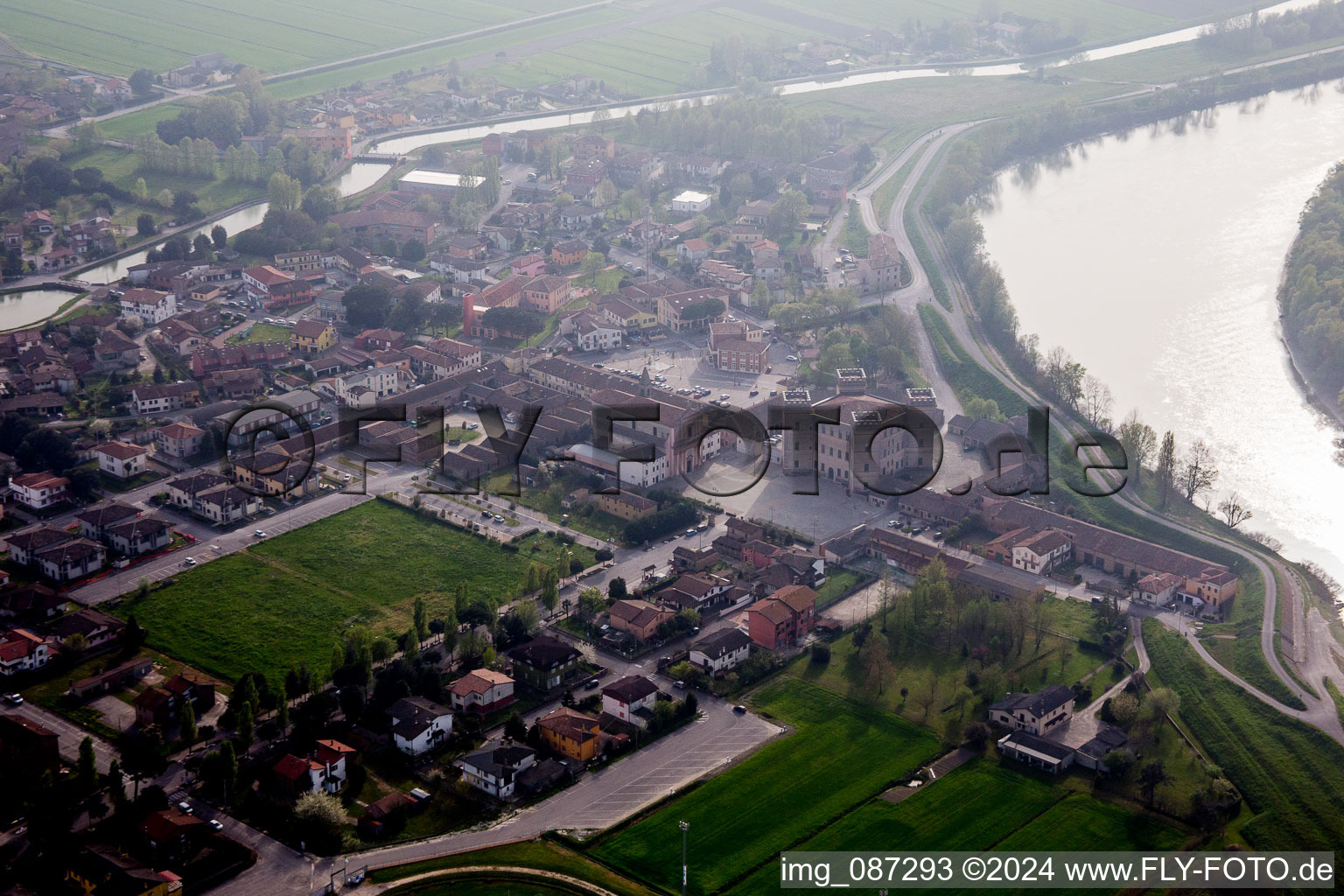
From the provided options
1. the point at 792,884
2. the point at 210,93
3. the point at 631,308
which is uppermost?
the point at 210,93

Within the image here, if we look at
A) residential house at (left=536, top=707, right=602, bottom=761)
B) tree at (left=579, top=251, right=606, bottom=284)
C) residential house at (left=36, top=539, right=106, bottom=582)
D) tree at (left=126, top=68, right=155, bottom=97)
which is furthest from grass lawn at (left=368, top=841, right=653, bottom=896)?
tree at (left=126, top=68, right=155, bottom=97)

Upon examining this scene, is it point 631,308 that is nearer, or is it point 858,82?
point 631,308

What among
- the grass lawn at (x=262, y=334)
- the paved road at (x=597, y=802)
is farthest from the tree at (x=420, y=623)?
the grass lawn at (x=262, y=334)

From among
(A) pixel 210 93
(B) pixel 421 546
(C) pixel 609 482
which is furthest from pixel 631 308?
(A) pixel 210 93

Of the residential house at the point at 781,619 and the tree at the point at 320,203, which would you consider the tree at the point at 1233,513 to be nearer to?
the residential house at the point at 781,619

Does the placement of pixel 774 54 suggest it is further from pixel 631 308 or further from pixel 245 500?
pixel 245 500

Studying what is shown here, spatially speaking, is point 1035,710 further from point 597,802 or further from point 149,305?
point 149,305

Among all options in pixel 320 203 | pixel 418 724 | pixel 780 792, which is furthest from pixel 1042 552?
pixel 320 203
